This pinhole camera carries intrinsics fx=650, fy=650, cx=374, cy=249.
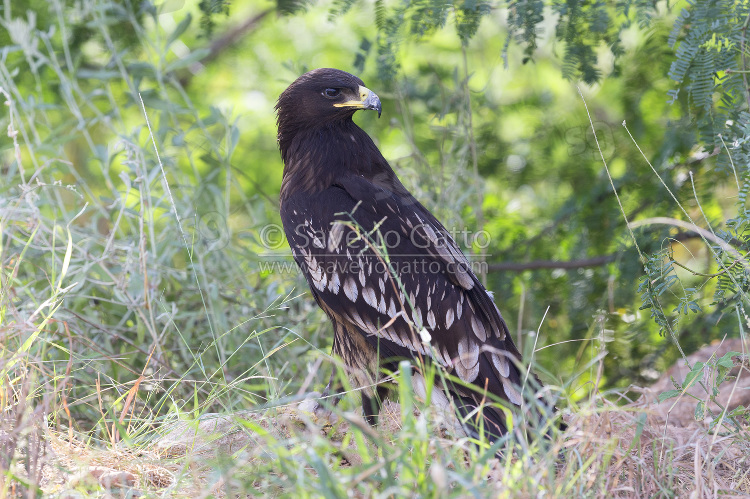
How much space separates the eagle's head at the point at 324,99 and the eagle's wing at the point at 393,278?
423 mm

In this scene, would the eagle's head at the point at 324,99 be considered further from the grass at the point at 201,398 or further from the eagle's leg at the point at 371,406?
the eagle's leg at the point at 371,406

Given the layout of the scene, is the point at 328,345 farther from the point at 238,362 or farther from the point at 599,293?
the point at 599,293

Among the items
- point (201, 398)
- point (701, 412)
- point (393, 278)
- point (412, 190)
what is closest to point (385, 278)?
point (393, 278)

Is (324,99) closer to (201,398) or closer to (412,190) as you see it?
(412,190)

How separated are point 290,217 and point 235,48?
4880 millimetres

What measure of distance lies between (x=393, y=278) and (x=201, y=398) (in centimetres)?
116

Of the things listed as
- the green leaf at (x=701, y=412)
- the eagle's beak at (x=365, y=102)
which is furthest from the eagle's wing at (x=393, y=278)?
the green leaf at (x=701, y=412)

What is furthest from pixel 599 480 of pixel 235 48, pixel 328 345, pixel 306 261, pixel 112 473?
pixel 235 48

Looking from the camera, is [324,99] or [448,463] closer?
[448,463]

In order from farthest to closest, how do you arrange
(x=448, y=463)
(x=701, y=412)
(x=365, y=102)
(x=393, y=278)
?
(x=365, y=102) → (x=393, y=278) → (x=701, y=412) → (x=448, y=463)

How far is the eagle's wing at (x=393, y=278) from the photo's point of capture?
3033 mm

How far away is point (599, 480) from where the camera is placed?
1.83 metres

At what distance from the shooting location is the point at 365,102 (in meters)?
3.15

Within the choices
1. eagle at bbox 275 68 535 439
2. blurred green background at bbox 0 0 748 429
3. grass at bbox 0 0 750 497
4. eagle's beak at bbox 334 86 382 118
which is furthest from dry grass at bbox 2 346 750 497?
eagle's beak at bbox 334 86 382 118
